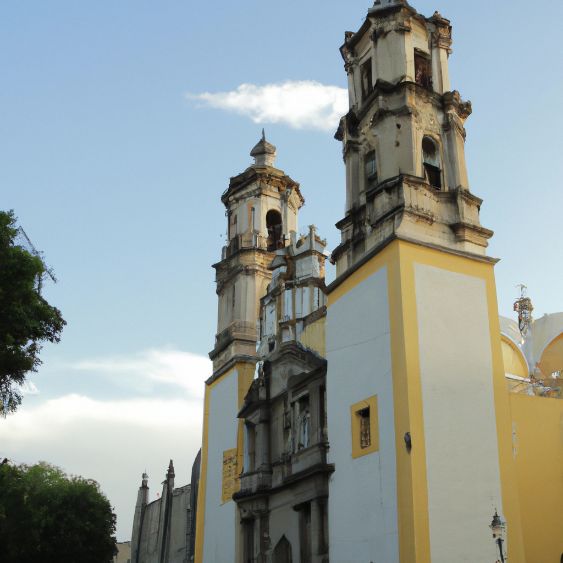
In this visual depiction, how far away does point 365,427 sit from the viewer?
54.3 feet

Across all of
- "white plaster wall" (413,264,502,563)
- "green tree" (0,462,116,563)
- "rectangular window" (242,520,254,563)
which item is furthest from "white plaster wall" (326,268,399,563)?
"green tree" (0,462,116,563)

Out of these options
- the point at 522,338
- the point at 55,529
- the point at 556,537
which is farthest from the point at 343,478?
the point at 55,529

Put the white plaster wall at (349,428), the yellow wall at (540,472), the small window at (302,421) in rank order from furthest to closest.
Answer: the small window at (302,421)
the yellow wall at (540,472)
the white plaster wall at (349,428)

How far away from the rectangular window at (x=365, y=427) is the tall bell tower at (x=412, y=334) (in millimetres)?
34

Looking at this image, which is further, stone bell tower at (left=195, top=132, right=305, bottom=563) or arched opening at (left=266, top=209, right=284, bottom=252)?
arched opening at (left=266, top=209, right=284, bottom=252)

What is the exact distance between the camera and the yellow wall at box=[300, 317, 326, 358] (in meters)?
20.3

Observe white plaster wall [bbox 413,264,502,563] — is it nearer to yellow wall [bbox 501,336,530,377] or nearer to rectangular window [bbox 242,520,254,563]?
yellow wall [bbox 501,336,530,377]

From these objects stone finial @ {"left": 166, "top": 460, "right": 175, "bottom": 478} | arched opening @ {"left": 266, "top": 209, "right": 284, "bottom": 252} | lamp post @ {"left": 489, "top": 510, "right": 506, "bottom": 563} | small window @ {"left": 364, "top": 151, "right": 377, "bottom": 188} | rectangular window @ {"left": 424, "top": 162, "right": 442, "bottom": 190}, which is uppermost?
arched opening @ {"left": 266, "top": 209, "right": 284, "bottom": 252}

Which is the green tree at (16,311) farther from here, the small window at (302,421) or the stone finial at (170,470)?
the stone finial at (170,470)

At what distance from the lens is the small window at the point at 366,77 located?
20.8m

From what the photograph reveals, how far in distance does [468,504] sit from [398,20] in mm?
12102

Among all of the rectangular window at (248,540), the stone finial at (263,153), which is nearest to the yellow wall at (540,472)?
the rectangular window at (248,540)

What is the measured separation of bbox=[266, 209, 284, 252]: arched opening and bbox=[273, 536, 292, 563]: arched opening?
10358mm

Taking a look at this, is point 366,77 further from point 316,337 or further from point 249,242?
point 249,242
